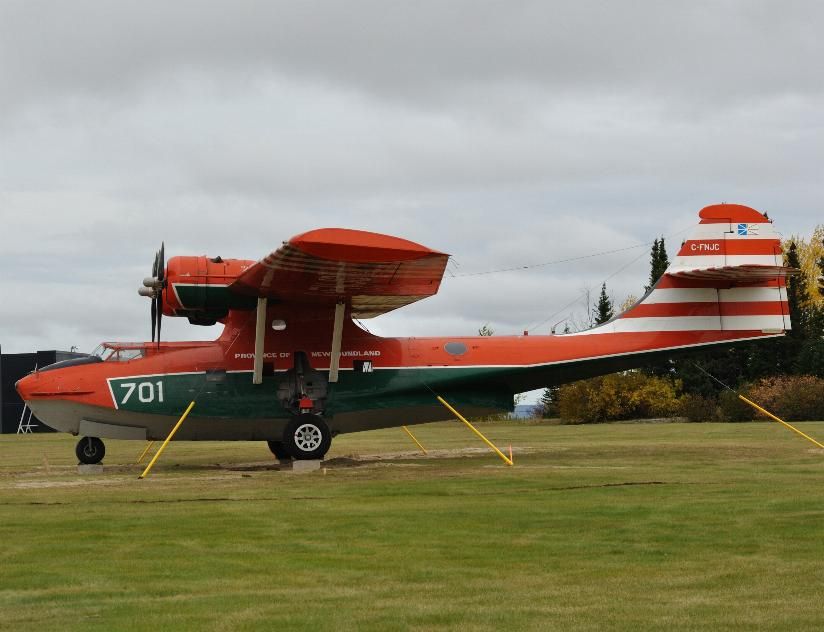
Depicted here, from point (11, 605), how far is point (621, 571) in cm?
554

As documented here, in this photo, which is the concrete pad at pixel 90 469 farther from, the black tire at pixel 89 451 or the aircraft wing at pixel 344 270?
the aircraft wing at pixel 344 270

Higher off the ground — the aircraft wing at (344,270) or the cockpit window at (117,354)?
the aircraft wing at (344,270)

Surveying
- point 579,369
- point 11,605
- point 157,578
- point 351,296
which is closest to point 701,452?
point 579,369

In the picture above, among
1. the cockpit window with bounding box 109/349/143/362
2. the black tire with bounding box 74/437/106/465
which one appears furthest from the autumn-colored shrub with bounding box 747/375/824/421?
the black tire with bounding box 74/437/106/465

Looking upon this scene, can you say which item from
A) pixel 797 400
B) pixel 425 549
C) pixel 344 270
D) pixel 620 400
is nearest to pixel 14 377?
pixel 620 400

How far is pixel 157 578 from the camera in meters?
9.82

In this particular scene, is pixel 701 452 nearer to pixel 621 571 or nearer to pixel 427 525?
pixel 427 525

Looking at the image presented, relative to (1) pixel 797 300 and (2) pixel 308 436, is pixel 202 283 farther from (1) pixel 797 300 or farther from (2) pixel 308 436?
(1) pixel 797 300

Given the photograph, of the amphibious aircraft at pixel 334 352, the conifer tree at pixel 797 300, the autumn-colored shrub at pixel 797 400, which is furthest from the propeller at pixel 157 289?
the conifer tree at pixel 797 300

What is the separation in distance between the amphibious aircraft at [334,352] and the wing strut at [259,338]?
3 cm

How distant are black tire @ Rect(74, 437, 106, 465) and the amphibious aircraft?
0.04 metres

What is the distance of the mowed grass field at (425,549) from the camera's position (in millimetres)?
8203

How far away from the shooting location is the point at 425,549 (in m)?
11.3

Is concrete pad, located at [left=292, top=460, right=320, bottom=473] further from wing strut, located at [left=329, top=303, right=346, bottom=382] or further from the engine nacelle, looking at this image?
the engine nacelle
